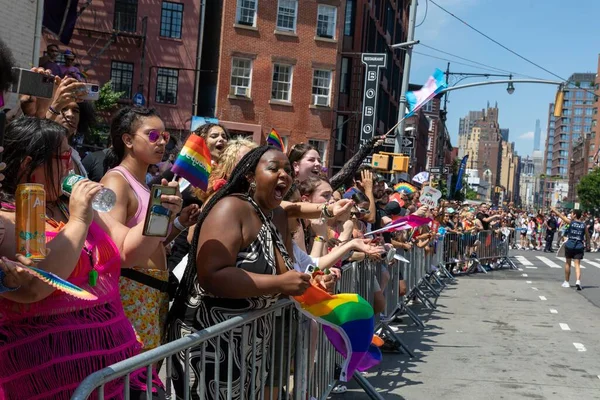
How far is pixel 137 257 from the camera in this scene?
3355 millimetres

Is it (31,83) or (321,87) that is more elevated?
(321,87)

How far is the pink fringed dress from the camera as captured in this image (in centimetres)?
275

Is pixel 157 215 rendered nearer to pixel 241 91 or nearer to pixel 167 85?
pixel 167 85

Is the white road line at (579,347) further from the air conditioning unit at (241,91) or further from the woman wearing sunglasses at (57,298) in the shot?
the air conditioning unit at (241,91)

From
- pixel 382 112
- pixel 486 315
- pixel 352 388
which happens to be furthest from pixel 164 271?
pixel 382 112

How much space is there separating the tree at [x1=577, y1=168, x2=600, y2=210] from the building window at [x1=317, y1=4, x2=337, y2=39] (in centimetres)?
7925

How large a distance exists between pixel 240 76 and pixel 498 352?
26.1 meters

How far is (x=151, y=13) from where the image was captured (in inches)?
1259

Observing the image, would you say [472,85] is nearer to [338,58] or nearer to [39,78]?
[338,58]

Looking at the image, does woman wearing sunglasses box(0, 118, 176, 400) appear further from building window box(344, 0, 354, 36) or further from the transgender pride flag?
building window box(344, 0, 354, 36)

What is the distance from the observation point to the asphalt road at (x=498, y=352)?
738cm

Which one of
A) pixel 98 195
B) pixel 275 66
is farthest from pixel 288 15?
pixel 98 195

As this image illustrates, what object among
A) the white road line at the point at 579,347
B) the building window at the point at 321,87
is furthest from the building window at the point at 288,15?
the white road line at the point at 579,347

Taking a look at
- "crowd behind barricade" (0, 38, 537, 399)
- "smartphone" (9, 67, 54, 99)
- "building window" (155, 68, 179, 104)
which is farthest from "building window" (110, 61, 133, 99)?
"smartphone" (9, 67, 54, 99)
